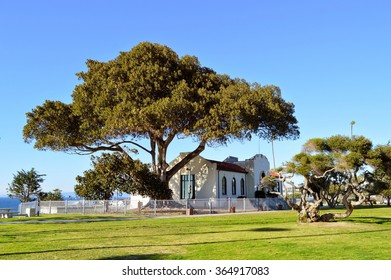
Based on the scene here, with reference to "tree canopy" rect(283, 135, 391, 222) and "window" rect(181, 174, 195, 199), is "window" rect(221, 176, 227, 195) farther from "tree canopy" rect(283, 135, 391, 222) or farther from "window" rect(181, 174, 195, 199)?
"tree canopy" rect(283, 135, 391, 222)

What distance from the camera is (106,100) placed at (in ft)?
96.8

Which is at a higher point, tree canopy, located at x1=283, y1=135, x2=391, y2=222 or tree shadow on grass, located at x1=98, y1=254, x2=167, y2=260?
tree canopy, located at x1=283, y1=135, x2=391, y2=222

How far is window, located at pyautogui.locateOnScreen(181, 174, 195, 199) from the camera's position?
1559 inches

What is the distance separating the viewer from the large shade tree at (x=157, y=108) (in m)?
28.0

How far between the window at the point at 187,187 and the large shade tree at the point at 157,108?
5.49 metres

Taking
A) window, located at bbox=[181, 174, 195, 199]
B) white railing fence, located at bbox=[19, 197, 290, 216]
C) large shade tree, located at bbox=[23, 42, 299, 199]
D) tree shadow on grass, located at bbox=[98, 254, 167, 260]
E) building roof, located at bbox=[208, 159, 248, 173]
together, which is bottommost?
tree shadow on grass, located at bbox=[98, 254, 167, 260]

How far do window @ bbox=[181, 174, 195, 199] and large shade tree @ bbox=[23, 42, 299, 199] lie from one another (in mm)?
5491

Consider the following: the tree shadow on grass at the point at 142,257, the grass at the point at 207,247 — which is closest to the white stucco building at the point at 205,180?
the grass at the point at 207,247

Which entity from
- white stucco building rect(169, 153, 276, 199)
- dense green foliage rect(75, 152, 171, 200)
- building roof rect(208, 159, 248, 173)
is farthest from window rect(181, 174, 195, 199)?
dense green foliage rect(75, 152, 171, 200)

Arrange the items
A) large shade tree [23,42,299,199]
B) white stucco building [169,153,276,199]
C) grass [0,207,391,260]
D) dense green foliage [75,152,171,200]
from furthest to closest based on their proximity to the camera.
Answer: white stucco building [169,153,276,199] < dense green foliage [75,152,171,200] < large shade tree [23,42,299,199] < grass [0,207,391,260]
